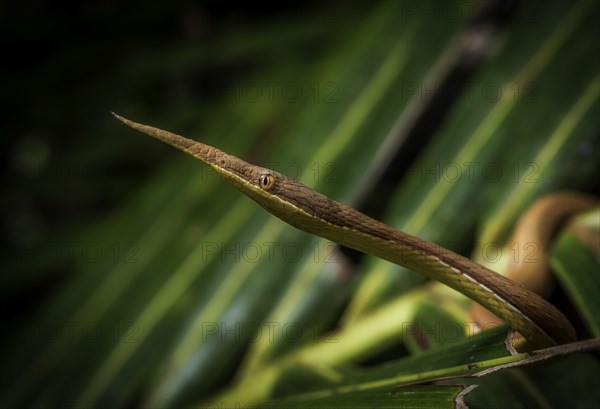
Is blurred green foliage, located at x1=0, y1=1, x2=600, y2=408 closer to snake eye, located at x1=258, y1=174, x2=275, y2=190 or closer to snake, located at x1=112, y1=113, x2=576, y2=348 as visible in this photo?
snake, located at x1=112, y1=113, x2=576, y2=348

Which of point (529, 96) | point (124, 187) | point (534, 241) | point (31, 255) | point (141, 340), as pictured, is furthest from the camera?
point (124, 187)

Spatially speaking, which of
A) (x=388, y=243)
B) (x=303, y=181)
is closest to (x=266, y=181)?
(x=388, y=243)

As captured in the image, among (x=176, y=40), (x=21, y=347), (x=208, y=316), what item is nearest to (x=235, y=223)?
(x=208, y=316)

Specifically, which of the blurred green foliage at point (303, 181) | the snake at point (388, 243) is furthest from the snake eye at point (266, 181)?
the blurred green foliage at point (303, 181)

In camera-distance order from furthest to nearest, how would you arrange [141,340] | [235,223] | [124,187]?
[124,187] < [235,223] < [141,340]

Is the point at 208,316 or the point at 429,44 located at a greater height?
the point at 429,44

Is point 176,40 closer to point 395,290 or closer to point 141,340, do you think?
point 141,340

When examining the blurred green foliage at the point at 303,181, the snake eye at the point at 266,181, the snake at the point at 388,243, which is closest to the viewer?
the snake at the point at 388,243

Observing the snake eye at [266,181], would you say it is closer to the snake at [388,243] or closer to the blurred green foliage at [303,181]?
the snake at [388,243]
